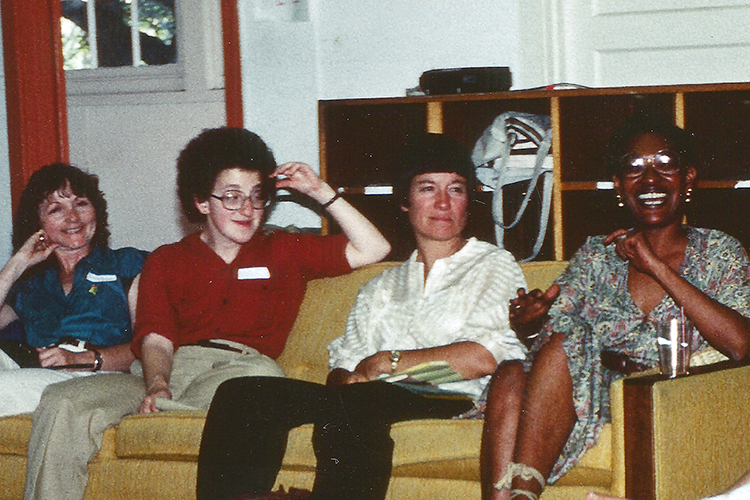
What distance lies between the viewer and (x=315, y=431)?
8.05 feet

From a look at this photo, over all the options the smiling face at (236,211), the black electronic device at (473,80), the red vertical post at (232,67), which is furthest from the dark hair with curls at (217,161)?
the red vertical post at (232,67)

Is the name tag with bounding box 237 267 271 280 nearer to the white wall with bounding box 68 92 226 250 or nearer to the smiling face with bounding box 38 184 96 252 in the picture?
the smiling face with bounding box 38 184 96 252

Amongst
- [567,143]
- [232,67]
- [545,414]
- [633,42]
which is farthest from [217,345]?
[633,42]

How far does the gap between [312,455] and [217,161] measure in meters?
0.98

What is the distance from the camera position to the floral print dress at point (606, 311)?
7.72 ft

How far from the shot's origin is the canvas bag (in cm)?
371

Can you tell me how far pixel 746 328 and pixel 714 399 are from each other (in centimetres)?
18

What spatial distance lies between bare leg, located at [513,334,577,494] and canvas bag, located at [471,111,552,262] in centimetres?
139

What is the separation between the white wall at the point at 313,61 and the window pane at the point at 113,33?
1.71 ft

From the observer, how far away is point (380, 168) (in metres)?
4.00

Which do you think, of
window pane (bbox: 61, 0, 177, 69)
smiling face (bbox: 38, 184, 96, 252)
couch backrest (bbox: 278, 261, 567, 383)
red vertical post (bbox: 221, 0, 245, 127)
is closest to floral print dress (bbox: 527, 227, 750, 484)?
couch backrest (bbox: 278, 261, 567, 383)

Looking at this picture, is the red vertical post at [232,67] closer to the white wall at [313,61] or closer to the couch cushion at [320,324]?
the white wall at [313,61]

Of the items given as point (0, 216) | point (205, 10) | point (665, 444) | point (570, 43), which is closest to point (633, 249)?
point (665, 444)

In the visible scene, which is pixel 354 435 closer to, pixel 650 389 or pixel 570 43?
pixel 650 389
